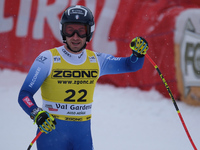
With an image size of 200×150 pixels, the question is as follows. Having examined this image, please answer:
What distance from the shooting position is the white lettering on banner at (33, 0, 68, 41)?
35.9 ft

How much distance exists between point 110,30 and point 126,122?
12.5ft

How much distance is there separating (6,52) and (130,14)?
423 cm

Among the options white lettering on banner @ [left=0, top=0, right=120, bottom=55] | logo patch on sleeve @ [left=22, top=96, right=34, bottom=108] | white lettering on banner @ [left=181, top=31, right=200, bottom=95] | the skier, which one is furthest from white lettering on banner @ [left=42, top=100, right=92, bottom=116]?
white lettering on banner @ [left=0, top=0, right=120, bottom=55]

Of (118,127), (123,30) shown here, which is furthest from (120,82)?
(118,127)

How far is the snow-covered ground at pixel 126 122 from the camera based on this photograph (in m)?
6.56

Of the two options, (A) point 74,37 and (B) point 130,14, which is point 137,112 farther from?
(A) point 74,37

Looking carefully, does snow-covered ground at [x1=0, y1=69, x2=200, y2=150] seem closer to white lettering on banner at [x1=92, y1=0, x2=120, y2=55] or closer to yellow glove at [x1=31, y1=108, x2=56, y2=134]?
white lettering on banner at [x1=92, y1=0, x2=120, y2=55]

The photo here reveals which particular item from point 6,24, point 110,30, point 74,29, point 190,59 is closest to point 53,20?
point 6,24

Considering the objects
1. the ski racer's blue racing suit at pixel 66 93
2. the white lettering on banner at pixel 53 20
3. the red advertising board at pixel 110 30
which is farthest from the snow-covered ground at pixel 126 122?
the ski racer's blue racing suit at pixel 66 93

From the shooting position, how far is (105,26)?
10.6 metres

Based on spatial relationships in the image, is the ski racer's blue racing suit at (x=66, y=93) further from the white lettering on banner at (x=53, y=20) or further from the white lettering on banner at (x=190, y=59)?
the white lettering on banner at (x=53, y=20)

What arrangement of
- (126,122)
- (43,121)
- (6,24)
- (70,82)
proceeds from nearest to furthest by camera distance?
(43,121)
(70,82)
(126,122)
(6,24)

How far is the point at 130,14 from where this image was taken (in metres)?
10.3

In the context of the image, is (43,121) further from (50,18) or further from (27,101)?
(50,18)
